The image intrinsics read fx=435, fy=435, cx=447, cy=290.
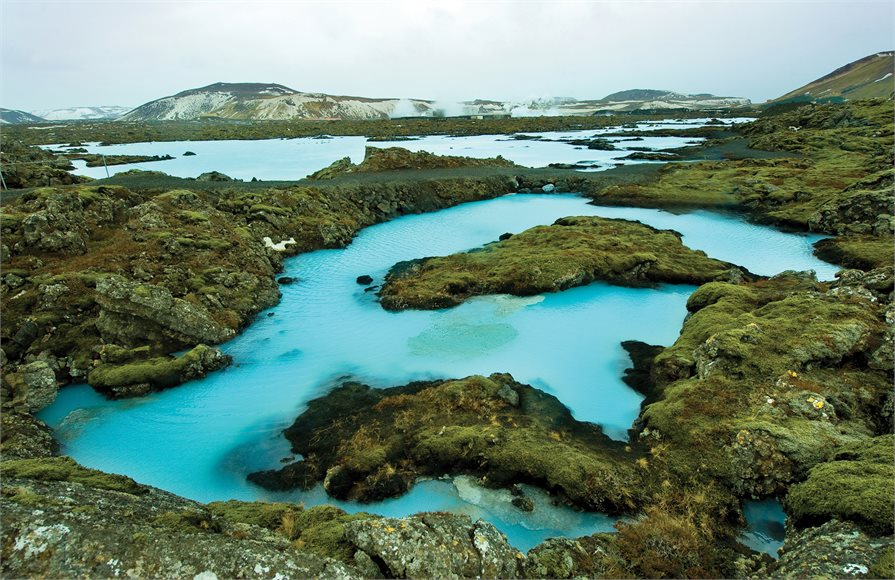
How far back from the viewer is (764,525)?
12.8 metres

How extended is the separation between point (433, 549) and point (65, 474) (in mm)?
9500

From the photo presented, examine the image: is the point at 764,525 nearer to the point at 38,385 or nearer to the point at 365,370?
the point at 365,370

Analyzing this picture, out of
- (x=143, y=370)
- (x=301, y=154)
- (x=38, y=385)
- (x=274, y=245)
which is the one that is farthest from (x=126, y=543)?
(x=301, y=154)

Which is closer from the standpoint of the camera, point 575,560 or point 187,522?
point 187,522

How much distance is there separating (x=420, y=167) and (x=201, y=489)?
6677cm

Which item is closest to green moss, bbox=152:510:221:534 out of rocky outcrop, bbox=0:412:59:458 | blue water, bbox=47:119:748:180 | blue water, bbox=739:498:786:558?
rocky outcrop, bbox=0:412:59:458

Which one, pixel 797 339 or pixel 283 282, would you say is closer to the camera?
pixel 797 339

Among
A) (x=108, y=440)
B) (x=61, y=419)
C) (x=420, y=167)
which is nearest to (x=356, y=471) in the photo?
(x=108, y=440)

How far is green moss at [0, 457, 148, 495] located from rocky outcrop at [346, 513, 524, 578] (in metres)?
6.36

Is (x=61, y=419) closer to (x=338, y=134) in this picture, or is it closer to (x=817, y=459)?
(x=817, y=459)

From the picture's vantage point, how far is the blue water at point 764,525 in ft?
39.7

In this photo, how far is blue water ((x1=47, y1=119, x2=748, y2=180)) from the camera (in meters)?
79.9

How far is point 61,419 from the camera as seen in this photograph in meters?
19.5

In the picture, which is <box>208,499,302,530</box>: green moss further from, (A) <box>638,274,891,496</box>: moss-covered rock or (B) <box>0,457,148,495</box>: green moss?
(A) <box>638,274,891,496</box>: moss-covered rock
